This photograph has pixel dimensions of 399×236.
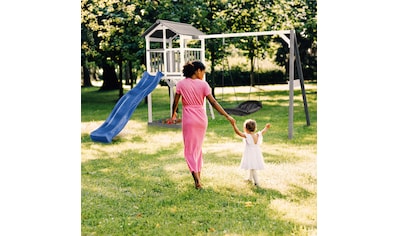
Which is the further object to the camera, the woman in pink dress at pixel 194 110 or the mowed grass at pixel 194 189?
the woman in pink dress at pixel 194 110

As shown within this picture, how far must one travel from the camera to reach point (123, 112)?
273 inches

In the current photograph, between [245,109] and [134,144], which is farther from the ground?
[245,109]

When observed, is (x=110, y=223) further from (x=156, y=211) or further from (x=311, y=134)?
(x=311, y=134)

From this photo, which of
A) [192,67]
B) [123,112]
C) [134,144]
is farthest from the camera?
[123,112]

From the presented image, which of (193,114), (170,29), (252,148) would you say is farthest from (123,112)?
(252,148)

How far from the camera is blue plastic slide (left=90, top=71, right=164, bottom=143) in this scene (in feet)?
21.4

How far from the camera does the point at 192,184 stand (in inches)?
165

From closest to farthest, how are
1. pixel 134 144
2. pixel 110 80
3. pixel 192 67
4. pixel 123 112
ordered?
pixel 192 67 → pixel 134 144 → pixel 123 112 → pixel 110 80

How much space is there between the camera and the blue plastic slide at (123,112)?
6516 mm

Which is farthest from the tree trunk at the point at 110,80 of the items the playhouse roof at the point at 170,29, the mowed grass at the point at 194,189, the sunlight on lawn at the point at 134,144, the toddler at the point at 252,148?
the toddler at the point at 252,148

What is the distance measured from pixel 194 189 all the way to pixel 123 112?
3246 millimetres

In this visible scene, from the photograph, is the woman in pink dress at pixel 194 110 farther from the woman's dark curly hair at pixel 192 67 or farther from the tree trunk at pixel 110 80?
the tree trunk at pixel 110 80

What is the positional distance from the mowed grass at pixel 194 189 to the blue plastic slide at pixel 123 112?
6.4 inches

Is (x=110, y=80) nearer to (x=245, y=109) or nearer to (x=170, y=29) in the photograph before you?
(x=245, y=109)
